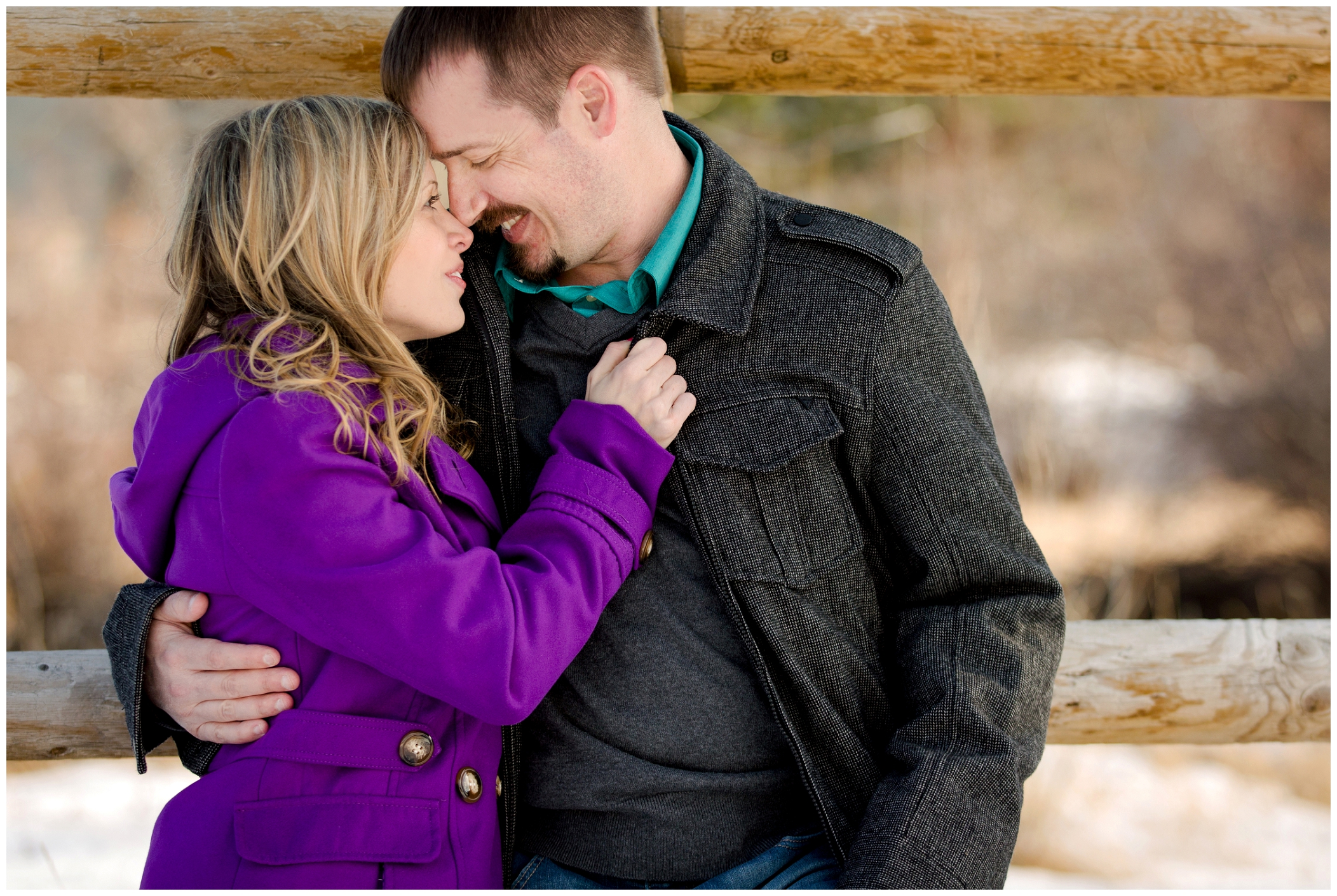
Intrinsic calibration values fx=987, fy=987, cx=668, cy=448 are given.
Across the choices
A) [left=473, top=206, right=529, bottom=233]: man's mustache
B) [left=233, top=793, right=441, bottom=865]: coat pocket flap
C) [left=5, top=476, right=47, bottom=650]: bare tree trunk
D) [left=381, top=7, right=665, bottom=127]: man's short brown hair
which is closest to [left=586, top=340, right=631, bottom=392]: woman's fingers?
[left=473, top=206, right=529, bottom=233]: man's mustache

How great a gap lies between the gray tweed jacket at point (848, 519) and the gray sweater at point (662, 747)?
0.07 m

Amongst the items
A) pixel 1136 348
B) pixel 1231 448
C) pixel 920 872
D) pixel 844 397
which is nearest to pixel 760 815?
pixel 920 872

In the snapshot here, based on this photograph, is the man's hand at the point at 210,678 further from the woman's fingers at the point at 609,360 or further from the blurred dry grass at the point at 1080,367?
the blurred dry grass at the point at 1080,367

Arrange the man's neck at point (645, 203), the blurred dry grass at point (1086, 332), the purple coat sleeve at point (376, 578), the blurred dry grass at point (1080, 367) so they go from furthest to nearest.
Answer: the blurred dry grass at point (1086, 332) → the blurred dry grass at point (1080, 367) → the man's neck at point (645, 203) → the purple coat sleeve at point (376, 578)

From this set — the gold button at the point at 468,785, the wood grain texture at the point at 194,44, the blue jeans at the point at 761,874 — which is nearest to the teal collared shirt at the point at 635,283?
the wood grain texture at the point at 194,44

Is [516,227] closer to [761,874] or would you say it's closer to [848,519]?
[848,519]

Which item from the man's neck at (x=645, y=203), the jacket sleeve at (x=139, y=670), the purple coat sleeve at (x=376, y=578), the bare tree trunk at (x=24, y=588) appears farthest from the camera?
the bare tree trunk at (x=24, y=588)

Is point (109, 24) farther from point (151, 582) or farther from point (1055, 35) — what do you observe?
point (1055, 35)

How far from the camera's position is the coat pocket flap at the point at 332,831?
126 centimetres

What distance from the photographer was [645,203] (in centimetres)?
179

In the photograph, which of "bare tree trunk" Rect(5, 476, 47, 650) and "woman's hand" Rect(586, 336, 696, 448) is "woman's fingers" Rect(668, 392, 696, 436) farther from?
"bare tree trunk" Rect(5, 476, 47, 650)

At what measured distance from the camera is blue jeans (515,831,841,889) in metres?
1.51

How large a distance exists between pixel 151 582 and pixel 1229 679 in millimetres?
2111

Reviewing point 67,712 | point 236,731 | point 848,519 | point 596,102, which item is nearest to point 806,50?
point 596,102
